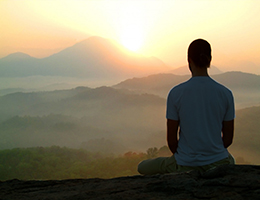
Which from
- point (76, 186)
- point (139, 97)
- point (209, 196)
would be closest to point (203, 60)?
point (209, 196)

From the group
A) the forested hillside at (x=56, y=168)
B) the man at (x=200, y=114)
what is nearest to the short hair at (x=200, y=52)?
the man at (x=200, y=114)

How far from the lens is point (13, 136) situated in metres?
72.8

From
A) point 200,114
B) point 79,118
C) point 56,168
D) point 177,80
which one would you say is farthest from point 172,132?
point 177,80

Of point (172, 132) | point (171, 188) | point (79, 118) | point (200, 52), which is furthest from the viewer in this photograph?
point (79, 118)

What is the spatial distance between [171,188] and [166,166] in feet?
2.04

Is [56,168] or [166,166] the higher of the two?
[166,166]

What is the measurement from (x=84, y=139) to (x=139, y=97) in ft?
173

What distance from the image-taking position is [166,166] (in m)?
2.83

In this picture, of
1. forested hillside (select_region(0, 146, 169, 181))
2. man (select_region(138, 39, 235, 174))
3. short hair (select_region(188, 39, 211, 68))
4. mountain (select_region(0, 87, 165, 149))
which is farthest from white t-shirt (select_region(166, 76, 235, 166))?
mountain (select_region(0, 87, 165, 149))

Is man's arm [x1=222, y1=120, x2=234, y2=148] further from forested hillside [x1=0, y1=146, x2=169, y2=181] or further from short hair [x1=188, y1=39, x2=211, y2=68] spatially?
forested hillside [x1=0, y1=146, x2=169, y2=181]

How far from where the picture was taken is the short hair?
2.35 metres

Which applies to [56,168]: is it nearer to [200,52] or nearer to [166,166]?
[166,166]

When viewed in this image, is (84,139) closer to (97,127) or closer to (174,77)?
(97,127)

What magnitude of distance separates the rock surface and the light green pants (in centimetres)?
11
